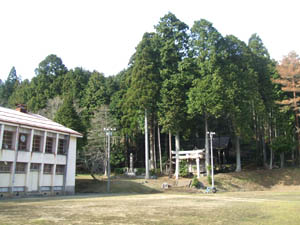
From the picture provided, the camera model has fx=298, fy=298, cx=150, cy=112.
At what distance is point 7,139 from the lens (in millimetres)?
21703

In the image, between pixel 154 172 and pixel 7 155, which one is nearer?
pixel 7 155

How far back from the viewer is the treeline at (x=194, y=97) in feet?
102

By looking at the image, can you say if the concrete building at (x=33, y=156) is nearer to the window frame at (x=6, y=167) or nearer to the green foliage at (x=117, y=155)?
the window frame at (x=6, y=167)

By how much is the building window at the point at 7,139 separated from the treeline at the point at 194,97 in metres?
9.85

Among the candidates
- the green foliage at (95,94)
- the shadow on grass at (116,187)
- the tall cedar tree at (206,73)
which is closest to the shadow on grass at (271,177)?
the tall cedar tree at (206,73)

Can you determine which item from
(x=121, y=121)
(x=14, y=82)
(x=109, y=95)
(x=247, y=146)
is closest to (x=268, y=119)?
(x=247, y=146)

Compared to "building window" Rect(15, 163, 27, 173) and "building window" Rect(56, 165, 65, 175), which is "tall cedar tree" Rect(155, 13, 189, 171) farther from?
"building window" Rect(15, 163, 27, 173)

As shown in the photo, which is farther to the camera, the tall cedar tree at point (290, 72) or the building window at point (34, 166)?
the tall cedar tree at point (290, 72)

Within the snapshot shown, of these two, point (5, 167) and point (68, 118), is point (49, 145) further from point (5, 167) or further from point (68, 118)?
point (68, 118)

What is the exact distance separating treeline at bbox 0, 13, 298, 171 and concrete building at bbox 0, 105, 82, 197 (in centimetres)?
592

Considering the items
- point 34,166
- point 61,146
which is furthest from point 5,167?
point 61,146

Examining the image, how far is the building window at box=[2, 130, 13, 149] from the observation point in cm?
2141

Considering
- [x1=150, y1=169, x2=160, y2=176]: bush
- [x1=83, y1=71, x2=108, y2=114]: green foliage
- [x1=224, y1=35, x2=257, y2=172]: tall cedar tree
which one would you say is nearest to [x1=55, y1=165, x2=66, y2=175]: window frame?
[x1=150, y1=169, x2=160, y2=176]: bush

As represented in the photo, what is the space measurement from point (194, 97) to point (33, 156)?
1671 cm
